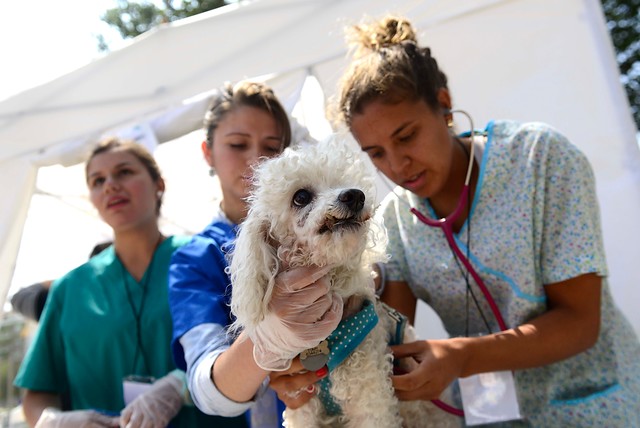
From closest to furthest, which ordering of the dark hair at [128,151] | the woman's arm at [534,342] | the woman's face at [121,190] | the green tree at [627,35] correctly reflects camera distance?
the woman's arm at [534,342]
the woman's face at [121,190]
the dark hair at [128,151]
the green tree at [627,35]

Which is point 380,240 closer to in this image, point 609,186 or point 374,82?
point 374,82

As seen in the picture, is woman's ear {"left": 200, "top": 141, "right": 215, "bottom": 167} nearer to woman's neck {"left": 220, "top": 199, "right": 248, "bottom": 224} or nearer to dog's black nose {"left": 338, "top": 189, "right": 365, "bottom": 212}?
woman's neck {"left": 220, "top": 199, "right": 248, "bottom": 224}

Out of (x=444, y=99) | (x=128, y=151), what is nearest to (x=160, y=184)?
(x=128, y=151)

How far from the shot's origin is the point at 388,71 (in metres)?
1.35

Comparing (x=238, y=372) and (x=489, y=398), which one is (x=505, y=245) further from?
(x=238, y=372)

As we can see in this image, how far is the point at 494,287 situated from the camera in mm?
1397

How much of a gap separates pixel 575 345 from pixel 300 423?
71 cm

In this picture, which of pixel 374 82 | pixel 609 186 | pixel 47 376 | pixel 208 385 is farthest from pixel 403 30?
pixel 47 376

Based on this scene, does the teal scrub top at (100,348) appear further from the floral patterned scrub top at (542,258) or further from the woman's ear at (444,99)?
the woman's ear at (444,99)

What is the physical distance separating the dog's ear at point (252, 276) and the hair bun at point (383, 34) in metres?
0.77

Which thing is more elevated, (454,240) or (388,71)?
(388,71)

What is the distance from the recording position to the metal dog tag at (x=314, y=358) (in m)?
1.04

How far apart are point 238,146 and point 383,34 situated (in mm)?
548

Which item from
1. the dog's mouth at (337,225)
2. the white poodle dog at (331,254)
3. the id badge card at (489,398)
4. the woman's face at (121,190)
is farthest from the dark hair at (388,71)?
the woman's face at (121,190)
